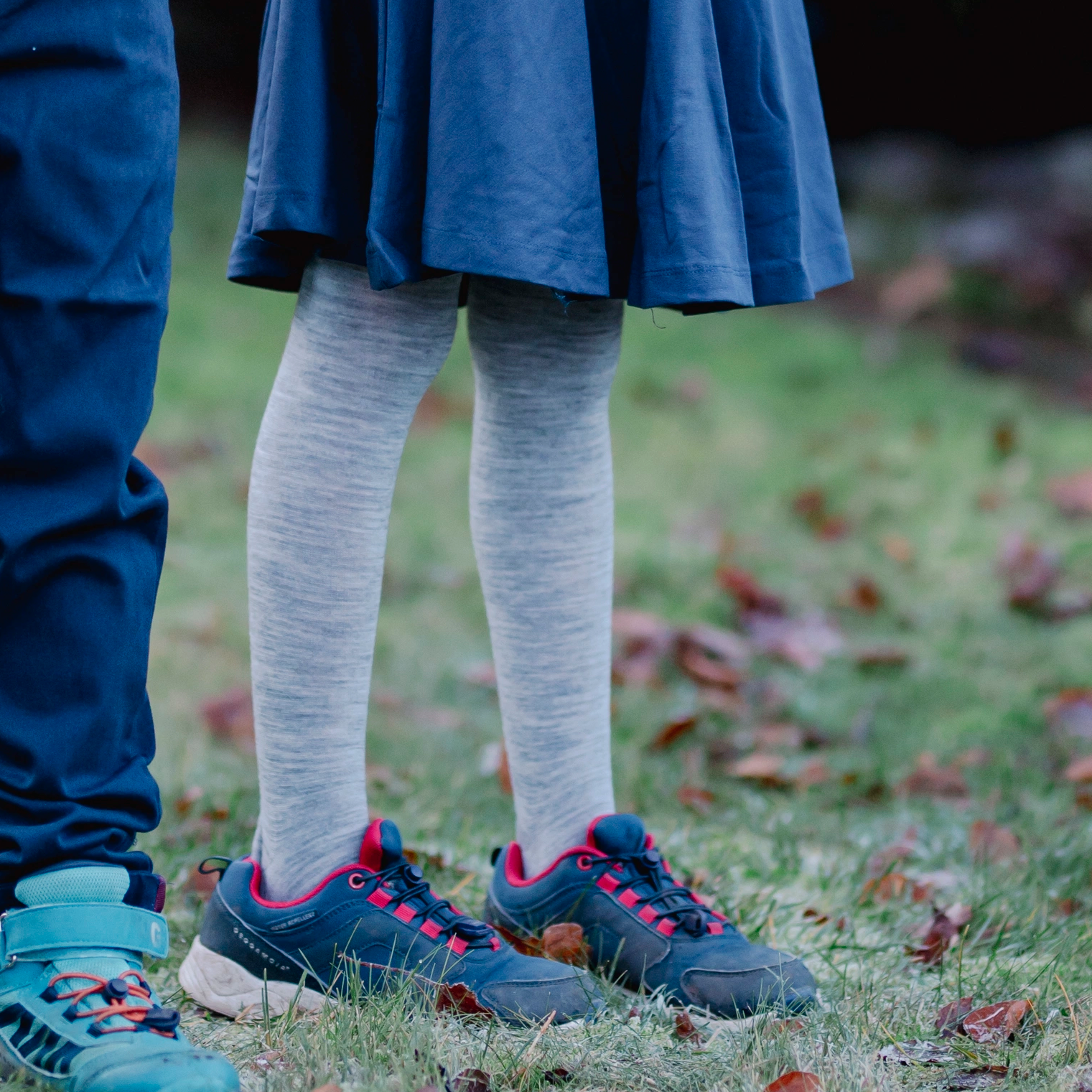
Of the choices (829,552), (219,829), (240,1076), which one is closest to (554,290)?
(240,1076)

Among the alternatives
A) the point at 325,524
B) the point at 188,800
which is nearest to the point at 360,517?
the point at 325,524

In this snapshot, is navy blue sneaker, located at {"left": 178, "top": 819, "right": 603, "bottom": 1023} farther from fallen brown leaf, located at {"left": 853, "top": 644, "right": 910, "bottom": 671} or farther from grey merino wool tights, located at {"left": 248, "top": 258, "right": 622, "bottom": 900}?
fallen brown leaf, located at {"left": 853, "top": 644, "right": 910, "bottom": 671}

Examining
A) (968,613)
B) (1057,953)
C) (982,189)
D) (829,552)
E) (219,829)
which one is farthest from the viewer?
(982,189)

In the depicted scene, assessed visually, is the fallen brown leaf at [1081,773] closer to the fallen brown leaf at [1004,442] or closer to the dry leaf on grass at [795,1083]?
the dry leaf on grass at [795,1083]

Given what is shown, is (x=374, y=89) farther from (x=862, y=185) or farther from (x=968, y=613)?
(x=862, y=185)

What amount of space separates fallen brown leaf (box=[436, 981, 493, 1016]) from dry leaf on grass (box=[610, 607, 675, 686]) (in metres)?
1.27

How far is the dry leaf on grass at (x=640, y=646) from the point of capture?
2312mm

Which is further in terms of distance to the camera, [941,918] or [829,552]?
[829,552]

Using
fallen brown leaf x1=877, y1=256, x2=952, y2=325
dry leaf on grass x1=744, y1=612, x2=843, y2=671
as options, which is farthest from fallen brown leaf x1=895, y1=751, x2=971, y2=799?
fallen brown leaf x1=877, y1=256, x2=952, y2=325

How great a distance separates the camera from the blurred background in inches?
77.5

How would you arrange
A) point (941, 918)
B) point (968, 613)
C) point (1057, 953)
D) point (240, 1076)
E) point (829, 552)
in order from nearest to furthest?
1. point (240, 1076)
2. point (1057, 953)
3. point (941, 918)
4. point (968, 613)
5. point (829, 552)

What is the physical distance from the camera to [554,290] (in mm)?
1011

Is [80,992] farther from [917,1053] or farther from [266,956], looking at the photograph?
[917,1053]

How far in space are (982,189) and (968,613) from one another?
416 cm
